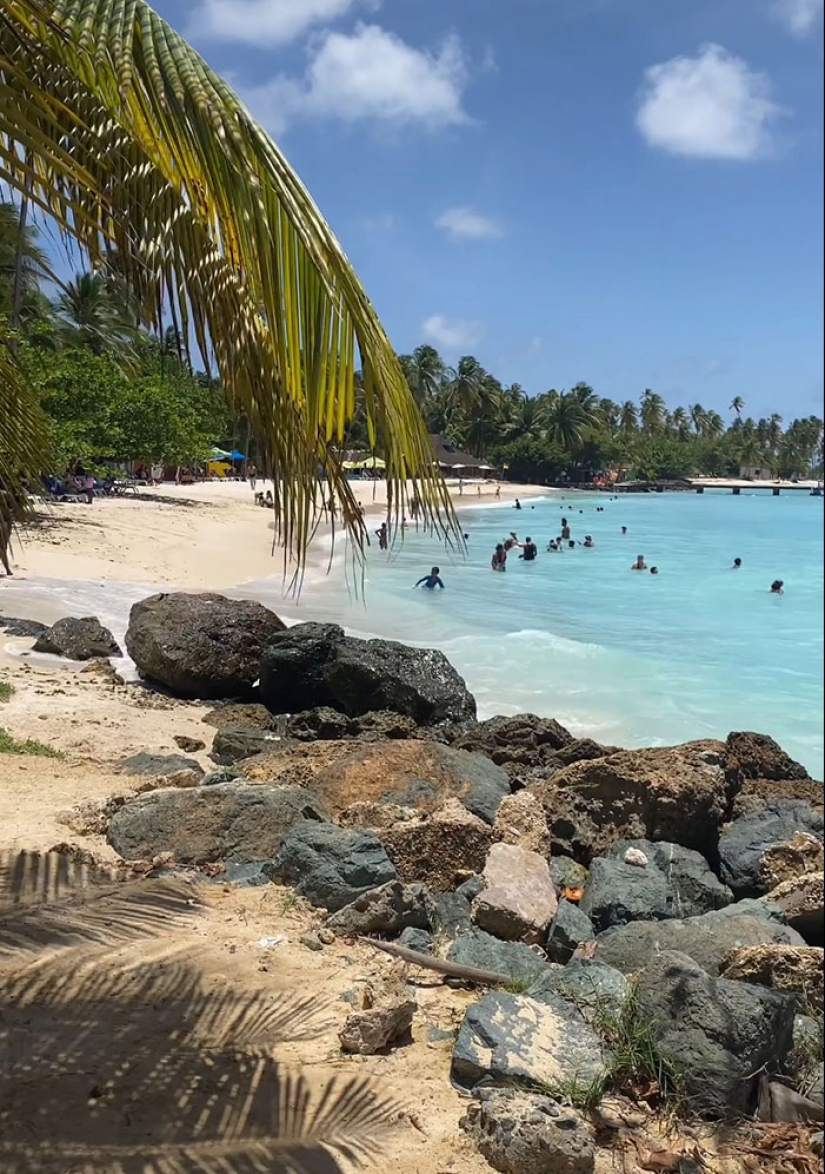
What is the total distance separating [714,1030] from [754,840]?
9.16 ft

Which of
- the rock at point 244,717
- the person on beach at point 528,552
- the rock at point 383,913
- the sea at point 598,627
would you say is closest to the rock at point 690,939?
the rock at point 383,913

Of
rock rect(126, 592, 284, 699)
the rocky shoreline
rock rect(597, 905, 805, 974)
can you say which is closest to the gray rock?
the rocky shoreline

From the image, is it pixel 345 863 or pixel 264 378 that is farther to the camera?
pixel 345 863

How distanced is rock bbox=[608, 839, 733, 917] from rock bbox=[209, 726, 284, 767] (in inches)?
112

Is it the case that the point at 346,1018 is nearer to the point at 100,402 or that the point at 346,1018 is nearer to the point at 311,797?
the point at 311,797

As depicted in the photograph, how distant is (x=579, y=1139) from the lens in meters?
2.82

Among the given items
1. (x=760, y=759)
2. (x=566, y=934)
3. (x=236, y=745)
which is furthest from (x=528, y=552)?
(x=566, y=934)

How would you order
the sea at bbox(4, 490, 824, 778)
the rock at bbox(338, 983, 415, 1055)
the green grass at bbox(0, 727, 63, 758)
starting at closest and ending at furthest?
the rock at bbox(338, 983, 415, 1055), the green grass at bbox(0, 727, 63, 758), the sea at bbox(4, 490, 824, 778)

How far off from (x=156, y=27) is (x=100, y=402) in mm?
19162

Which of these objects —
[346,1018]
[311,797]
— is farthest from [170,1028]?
[311,797]

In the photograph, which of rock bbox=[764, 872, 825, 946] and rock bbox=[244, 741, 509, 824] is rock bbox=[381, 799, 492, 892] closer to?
rock bbox=[244, 741, 509, 824]

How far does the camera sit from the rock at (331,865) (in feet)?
14.2

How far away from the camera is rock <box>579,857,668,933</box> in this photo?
15.4ft

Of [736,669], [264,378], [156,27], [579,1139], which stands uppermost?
[156,27]
